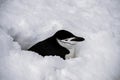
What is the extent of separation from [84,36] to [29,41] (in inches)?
19.2

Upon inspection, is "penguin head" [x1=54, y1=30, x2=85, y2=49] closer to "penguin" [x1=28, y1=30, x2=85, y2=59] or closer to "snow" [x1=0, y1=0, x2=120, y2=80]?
"penguin" [x1=28, y1=30, x2=85, y2=59]

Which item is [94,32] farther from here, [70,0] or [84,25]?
[70,0]

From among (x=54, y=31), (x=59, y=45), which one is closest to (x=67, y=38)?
(x=59, y=45)

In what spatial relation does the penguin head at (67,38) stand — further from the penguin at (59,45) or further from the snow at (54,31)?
the snow at (54,31)

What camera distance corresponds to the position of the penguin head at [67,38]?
2.59m

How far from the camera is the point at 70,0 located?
332cm

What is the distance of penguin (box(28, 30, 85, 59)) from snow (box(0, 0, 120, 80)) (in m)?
0.10

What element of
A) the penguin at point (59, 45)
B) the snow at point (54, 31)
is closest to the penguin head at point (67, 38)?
the penguin at point (59, 45)

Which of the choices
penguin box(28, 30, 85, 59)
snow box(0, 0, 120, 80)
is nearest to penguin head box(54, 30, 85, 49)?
penguin box(28, 30, 85, 59)

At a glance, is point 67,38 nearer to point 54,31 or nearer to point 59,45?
point 59,45

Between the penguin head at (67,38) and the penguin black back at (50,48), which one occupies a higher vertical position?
the penguin head at (67,38)

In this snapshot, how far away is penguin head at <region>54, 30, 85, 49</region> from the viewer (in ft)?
8.48

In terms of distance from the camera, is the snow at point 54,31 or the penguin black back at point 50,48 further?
the penguin black back at point 50,48

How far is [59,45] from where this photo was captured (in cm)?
263
